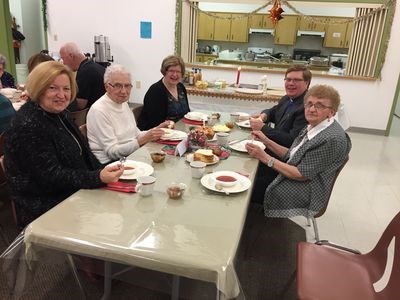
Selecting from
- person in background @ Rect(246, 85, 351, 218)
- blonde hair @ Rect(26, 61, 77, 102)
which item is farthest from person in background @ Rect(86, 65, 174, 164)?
person in background @ Rect(246, 85, 351, 218)

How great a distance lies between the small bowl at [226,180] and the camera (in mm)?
1560

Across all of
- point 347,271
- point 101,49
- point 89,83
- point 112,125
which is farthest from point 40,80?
point 101,49

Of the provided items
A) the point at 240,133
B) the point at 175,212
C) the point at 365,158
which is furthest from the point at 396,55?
the point at 175,212

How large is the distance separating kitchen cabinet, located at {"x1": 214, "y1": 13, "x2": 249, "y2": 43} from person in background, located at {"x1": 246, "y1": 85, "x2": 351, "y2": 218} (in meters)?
6.69

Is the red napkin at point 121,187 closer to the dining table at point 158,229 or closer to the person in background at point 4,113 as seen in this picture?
the dining table at point 158,229

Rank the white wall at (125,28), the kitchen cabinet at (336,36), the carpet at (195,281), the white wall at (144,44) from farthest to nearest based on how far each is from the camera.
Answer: the kitchen cabinet at (336,36), the white wall at (125,28), the white wall at (144,44), the carpet at (195,281)

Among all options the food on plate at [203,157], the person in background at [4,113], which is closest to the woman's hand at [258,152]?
the food on plate at [203,157]

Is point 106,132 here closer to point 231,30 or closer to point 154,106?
point 154,106

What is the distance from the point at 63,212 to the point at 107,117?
96 cm

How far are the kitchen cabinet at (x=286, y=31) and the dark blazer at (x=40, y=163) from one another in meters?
7.17

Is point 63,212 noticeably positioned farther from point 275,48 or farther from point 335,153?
point 275,48

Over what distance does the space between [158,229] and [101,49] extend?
17.8 ft

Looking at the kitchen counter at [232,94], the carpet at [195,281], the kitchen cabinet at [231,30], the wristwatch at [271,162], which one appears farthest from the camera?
the kitchen cabinet at [231,30]

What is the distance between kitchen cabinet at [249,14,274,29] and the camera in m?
7.97
